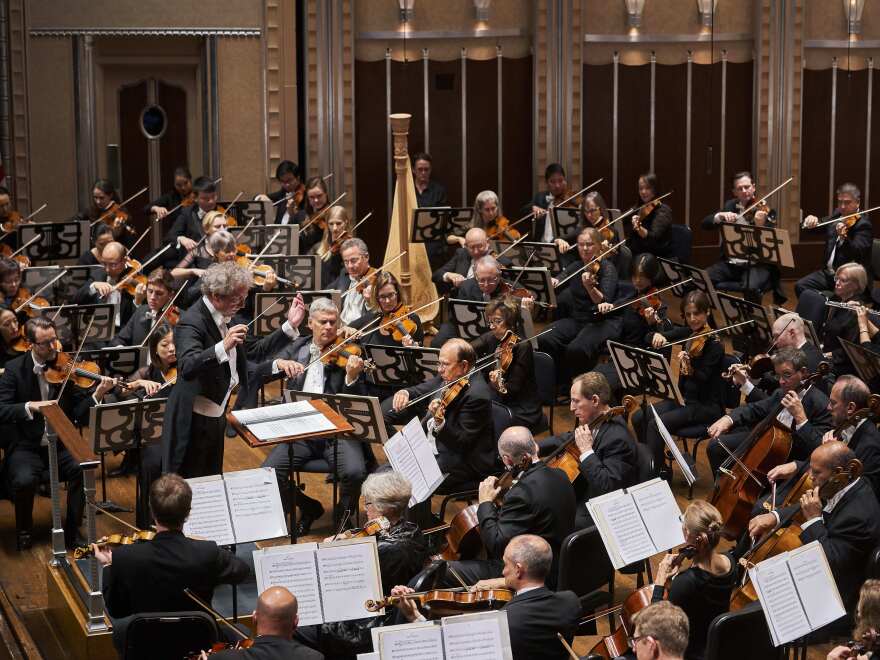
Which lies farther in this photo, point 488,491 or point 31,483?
point 31,483

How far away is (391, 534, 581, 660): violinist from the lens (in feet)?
14.4

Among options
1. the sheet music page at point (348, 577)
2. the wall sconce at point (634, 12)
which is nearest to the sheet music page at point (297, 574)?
the sheet music page at point (348, 577)

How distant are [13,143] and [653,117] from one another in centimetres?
634

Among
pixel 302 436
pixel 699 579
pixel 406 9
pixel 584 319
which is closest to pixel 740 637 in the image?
pixel 699 579

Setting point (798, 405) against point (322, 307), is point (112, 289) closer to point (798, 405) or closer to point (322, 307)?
point (322, 307)

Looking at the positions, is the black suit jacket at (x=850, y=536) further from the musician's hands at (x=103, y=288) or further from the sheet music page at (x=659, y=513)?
the musician's hands at (x=103, y=288)

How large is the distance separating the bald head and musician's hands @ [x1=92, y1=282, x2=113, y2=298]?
4818 mm

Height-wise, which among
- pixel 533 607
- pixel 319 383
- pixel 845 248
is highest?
pixel 845 248

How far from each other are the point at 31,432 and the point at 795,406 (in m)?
3.89

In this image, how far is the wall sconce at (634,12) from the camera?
13.2 metres

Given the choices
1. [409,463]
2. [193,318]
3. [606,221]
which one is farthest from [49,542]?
[606,221]

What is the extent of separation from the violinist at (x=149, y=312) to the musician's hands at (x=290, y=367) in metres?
1.33

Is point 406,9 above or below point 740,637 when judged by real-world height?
above

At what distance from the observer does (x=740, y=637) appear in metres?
4.38
